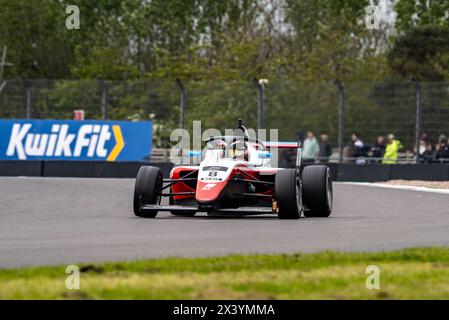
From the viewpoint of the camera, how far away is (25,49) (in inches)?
2972

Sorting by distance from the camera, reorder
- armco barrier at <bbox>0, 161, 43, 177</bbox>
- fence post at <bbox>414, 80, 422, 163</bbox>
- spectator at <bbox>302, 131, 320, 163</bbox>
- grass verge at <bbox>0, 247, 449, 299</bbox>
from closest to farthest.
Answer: grass verge at <bbox>0, 247, 449, 299</bbox>, fence post at <bbox>414, 80, 422, 163</bbox>, spectator at <bbox>302, 131, 320, 163</bbox>, armco barrier at <bbox>0, 161, 43, 177</bbox>

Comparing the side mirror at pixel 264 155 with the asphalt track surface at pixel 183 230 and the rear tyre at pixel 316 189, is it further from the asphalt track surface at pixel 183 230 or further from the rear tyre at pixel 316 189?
the asphalt track surface at pixel 183 230

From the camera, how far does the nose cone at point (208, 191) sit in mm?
16281

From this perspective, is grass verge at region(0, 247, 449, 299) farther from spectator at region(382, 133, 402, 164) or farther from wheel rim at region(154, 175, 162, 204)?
spectator at region(382, 133, 402, 164)

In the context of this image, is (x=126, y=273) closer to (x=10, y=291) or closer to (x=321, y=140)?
(x=10, y=291)

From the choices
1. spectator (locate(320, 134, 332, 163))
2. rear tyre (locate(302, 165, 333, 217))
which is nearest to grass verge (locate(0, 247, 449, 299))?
rear tyre (locate(302, 165, 333, 217))

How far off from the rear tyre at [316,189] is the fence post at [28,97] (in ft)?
57.8

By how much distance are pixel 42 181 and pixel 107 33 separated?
47940 millimetres

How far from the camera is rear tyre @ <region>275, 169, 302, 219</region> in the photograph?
52.5 feet

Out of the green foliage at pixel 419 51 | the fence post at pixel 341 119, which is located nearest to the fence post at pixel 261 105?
the fence post at pixel 341 119

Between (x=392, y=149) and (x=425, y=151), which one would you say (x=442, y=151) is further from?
(x=392, y=149)

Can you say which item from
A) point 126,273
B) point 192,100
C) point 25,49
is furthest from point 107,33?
point 126,273

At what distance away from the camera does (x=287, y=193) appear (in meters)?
16.0

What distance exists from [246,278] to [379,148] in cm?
2216
